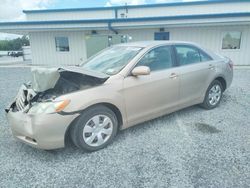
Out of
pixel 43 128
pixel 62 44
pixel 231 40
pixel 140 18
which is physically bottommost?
pixel 43 128

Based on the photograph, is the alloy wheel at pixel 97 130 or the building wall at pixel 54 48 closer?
the alloy wheel at pixel 97 130

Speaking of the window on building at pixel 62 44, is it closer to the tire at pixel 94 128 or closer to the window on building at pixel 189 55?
the window on building at pixel 189 55

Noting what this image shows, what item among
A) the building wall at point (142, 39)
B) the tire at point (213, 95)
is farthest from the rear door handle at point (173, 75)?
the building wall at point (142, 39)

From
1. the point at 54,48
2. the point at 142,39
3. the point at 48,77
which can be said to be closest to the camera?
the point at 48,77

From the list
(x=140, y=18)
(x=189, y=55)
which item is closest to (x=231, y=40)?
(x=140, y=18)

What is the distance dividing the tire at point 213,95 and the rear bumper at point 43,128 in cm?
303

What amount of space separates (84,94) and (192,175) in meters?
1.72

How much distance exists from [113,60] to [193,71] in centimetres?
162

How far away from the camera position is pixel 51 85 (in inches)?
111

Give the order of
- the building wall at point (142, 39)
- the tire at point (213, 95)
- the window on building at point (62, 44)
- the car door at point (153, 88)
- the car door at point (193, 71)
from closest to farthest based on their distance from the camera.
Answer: the car door at point (153, 88)
the car door at point (193, 71)
the tire at point (213, 95)
the building wall at point (142, 39)
the window on building at point (62, 44)

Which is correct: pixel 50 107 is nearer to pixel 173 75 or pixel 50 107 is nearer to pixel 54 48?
pixel 173 75

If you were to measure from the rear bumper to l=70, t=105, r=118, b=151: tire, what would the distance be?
0.16 m

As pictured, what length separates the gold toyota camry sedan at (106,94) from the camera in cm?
257

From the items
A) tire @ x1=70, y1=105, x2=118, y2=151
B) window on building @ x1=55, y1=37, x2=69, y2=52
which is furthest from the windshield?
window on building @ x1=55, y1=37, x2=69, y2=52
